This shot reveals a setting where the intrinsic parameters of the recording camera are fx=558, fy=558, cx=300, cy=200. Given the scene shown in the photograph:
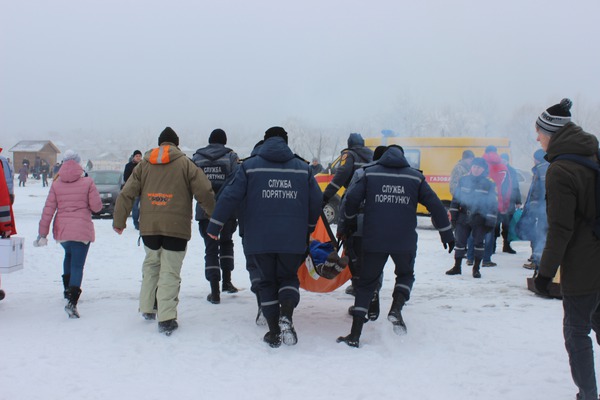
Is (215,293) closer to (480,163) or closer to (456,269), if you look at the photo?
(456,269)

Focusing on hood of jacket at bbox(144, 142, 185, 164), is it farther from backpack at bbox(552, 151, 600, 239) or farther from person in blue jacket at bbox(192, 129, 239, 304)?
backpack at bbox(552, 151, 600, 239)

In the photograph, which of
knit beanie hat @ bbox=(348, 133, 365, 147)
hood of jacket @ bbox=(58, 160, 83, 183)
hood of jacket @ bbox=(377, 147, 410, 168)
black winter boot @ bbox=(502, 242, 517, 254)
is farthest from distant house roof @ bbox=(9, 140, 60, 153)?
hood of jacket @ bbox=(377, 147, 410, 168)

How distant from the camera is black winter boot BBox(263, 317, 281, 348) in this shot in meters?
4.83

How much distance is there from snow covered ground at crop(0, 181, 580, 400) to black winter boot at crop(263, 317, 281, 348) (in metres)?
0.06

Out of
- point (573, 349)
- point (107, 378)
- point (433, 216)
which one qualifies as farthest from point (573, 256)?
point (107, 378)

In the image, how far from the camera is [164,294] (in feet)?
16.9

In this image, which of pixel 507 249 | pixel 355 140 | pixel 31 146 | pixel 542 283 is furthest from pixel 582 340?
pixel 31 146

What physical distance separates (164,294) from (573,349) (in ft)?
11.2

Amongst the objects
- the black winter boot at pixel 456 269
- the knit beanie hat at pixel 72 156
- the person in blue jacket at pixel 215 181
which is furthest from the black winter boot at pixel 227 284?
the black winter boot at pixel 456 269

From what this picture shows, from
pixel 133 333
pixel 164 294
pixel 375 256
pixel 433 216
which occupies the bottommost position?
pixel 133 333

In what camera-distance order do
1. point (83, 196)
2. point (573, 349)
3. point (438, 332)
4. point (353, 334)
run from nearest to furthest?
1. point (573, 349)
2. point (353, 334)
3. point (438, 332)
4. point (83, 196)

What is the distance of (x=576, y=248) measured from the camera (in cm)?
349

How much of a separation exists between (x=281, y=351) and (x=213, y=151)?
2585mm

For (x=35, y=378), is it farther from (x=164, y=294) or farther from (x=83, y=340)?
(x=164, y=294)
